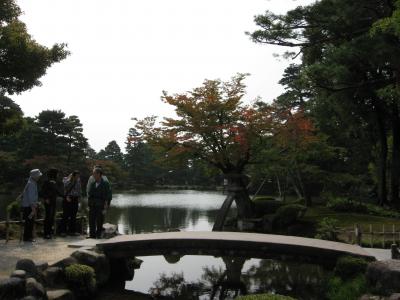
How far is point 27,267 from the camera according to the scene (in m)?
6.56

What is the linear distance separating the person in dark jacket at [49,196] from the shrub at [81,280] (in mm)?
2589

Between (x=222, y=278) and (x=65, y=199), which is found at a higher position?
(x=65, y=199)

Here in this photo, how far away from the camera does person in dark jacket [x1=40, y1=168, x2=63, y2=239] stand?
9.74 metres

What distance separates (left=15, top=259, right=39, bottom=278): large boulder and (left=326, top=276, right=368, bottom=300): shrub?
204 inches

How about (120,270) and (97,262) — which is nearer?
(97,262)

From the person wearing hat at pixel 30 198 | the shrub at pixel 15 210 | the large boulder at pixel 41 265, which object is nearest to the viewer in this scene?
the large boulder at pixel 41 265

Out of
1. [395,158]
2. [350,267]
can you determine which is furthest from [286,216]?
[350,267]

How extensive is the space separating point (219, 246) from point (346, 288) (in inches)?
115

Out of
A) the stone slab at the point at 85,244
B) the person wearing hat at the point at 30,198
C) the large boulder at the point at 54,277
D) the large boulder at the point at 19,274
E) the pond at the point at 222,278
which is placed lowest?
the pond at the point at 222,278

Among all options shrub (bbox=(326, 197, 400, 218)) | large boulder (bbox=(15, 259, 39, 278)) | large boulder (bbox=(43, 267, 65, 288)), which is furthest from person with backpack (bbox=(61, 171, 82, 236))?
shrub (bbox=(326, 197, 400, 218))

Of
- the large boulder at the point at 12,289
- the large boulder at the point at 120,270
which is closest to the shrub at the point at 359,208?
the large boulder at the point at 120,270

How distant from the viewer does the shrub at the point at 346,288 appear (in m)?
7.23

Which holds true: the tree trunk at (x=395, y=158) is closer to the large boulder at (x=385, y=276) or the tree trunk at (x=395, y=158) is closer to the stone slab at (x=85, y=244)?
the large boulder at (x=385, y=276)

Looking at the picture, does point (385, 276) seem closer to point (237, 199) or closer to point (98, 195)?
point (98, 195)
